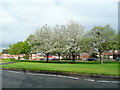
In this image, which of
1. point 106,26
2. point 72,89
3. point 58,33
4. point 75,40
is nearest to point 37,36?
point 58,33

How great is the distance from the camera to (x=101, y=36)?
80.3ft

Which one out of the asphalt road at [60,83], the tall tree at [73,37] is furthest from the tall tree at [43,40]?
the asphalt road at [60,83]

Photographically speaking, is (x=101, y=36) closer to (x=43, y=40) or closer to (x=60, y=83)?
(x=43, y=40)

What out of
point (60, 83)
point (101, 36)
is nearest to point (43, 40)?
point (101, 36)

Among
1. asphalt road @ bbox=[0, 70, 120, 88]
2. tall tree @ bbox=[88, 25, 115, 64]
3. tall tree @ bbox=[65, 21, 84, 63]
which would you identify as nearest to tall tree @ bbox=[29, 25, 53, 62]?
tall tree @ bbox=[65, 21, 84, 63]

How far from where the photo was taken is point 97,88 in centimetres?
539

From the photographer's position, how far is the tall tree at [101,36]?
78.1ft

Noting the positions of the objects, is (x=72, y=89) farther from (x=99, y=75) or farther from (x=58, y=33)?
(x=58, y=33)

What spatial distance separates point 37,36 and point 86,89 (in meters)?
26.8

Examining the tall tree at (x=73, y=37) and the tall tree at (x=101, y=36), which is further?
the tall tree at (x=73, y=37)

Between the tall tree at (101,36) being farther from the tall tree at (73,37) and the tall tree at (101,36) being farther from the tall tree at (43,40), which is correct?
the tall tree at (43,40)

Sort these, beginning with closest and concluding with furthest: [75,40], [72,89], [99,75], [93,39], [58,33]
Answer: [72,89], [99,75], [93,39], [75,40], [58,33]

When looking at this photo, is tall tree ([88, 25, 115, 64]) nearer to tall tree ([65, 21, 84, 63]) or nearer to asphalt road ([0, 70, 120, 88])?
tall tree ([65, 21, 84, 63])

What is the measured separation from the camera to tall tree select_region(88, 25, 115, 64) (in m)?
23.8
